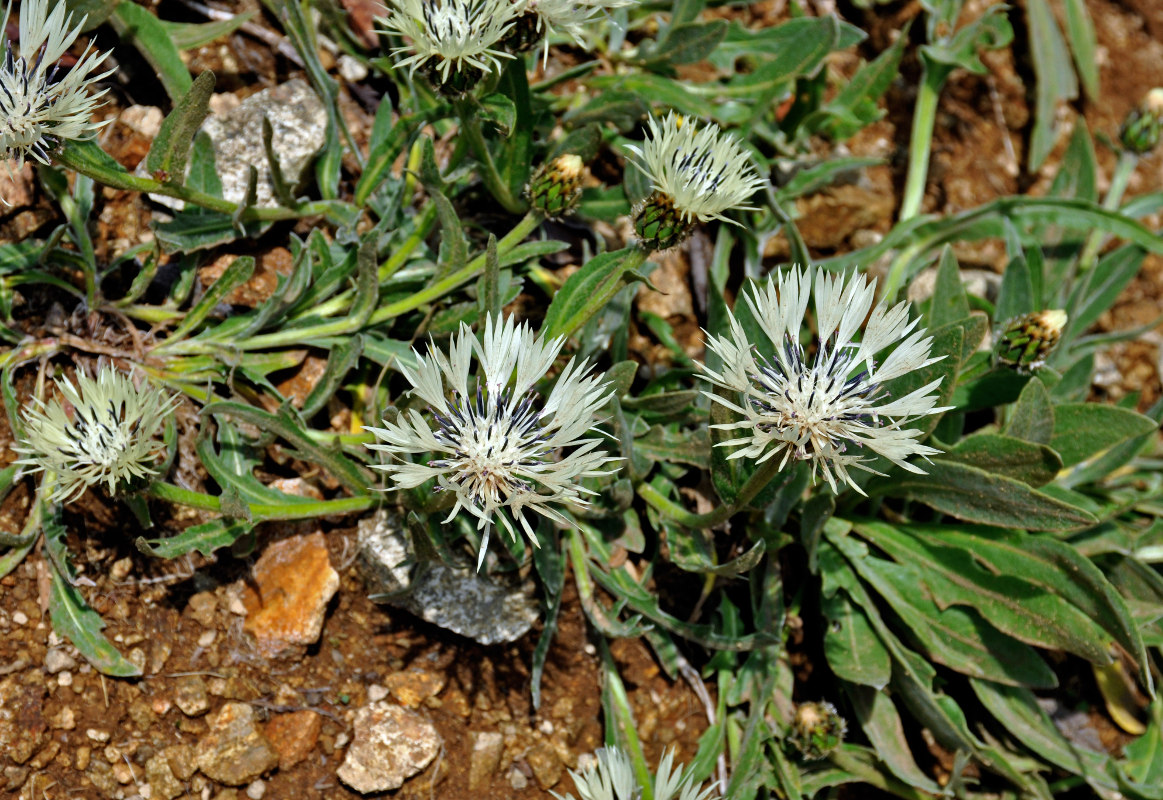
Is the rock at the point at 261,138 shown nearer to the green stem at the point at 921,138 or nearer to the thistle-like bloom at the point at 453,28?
the thistle-like bloom at the point at 453,28

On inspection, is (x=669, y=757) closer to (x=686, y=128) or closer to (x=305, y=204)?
(x=686, y=128)

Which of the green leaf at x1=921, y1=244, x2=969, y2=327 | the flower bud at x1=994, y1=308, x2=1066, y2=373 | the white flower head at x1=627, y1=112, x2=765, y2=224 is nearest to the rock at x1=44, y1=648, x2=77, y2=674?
the white flower head at x1=627, y1=112, x2=765, y2=224

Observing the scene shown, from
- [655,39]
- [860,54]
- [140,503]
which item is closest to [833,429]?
[140,503]

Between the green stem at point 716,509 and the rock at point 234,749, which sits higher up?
the green stem at point 716,509

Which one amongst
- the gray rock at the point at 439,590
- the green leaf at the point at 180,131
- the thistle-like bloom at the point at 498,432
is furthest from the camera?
the gray rock at the point at 439,590

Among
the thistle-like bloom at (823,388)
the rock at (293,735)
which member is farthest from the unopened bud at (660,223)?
the rock at (293,735)
